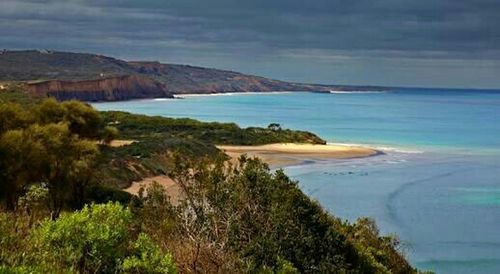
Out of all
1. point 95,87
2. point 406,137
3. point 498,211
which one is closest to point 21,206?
point 498,211

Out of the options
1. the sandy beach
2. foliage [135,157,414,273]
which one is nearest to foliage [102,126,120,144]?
foliage [135,157,414,273]

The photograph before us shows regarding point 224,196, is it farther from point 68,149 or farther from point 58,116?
point 58,116

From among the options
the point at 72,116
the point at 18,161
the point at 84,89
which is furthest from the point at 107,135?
the point at 84,89

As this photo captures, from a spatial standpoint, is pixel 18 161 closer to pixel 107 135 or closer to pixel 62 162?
pixel 62 162

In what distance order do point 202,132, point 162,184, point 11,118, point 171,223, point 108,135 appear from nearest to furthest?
point 171,223
point 11,118
point 108,135
point 162,184
point 202,132

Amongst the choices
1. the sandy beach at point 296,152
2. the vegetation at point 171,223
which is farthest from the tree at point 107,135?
the sandy beach at point 296,152

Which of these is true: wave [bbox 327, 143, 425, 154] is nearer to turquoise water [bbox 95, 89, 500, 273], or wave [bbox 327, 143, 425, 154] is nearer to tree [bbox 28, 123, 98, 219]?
turquoise water [bbox 95, 89, 500, 273]
